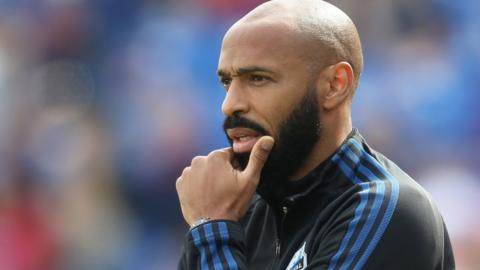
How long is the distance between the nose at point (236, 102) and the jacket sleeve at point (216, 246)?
316 millimetres

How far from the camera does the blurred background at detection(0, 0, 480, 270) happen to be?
5.18 m

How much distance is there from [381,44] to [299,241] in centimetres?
341

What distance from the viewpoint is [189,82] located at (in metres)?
5.57

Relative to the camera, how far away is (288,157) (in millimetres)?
2297

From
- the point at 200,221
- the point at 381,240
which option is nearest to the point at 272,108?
the point at 200,221

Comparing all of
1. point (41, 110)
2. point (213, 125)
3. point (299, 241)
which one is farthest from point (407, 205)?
point (41, 110)

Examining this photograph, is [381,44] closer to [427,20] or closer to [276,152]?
[427,20]

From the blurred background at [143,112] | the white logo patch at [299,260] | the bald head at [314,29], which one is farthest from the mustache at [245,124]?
the blurred background at [143,112]

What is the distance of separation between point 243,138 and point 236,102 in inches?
4.1

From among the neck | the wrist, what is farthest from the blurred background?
the wrist

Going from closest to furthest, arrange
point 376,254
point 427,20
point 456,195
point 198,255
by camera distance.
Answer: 1. point 376,254
2. point 198,255
3. point 456,195
4. point 427,20

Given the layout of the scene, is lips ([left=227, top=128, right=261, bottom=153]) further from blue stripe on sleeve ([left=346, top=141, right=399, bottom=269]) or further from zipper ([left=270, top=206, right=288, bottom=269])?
blue stripe on sleeve ([left=346, top=141, right=399, bottom=269])

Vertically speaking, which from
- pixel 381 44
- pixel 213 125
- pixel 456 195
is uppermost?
pixel 381 44

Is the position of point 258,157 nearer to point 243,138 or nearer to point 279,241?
point 243,138
